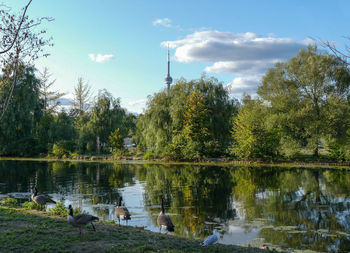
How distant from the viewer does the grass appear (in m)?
7.14

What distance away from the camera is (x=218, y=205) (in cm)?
1552

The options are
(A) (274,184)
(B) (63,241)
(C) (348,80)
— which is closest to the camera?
(B) (63,241)

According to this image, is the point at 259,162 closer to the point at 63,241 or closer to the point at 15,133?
the point at 63,241

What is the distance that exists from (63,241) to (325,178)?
22789 millimetres

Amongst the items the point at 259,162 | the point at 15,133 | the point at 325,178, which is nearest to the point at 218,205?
the point at 325,178

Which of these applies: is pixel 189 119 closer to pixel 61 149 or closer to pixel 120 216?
pixel 61 149

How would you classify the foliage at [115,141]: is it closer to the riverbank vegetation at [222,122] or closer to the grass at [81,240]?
the riverbank vegetation at [222,122]

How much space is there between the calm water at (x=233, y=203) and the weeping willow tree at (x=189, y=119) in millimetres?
14457

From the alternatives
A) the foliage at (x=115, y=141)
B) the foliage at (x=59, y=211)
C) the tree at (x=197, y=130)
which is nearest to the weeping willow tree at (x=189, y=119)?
the tree at (x=197, y=130)

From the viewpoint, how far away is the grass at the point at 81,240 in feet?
23.4

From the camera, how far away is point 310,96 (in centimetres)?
3728

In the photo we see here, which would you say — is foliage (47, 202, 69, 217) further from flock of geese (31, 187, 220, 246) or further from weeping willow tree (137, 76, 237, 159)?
weeping willow tree (137, 76, 237, 159)

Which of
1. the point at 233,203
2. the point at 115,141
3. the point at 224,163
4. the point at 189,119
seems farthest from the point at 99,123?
the point at 233,203

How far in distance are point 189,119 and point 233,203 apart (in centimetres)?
2483
